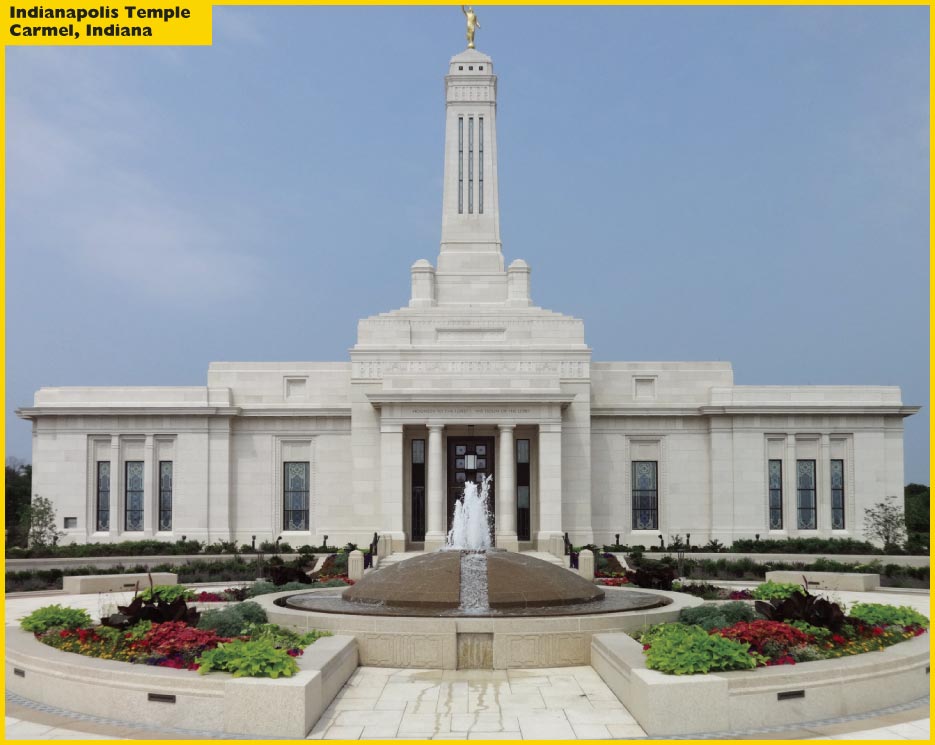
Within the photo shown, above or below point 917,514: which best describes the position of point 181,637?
above

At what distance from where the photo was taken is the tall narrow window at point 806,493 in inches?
1762

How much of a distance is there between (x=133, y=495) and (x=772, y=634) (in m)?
34.6

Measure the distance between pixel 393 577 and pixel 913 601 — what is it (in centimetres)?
1596

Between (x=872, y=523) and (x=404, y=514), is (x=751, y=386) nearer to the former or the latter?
(x=872, y=523)

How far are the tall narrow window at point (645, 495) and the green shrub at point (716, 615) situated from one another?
26.8 m

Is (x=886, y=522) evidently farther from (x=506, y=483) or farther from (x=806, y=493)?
(x=506, y=483)

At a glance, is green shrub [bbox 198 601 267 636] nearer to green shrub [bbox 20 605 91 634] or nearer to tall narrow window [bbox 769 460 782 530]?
green shrub [bbox 20 605 91 634]

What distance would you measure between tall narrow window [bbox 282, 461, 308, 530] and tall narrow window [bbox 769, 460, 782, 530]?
768 inches

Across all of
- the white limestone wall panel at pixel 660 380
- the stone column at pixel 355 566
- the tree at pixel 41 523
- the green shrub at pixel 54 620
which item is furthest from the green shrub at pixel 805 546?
the green shrub at pixel 54 620

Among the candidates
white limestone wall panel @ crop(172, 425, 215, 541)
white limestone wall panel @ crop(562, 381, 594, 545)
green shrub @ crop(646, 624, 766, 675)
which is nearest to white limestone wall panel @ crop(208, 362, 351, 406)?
white limestone wall panel @ crop(172, 425, 215, 541)

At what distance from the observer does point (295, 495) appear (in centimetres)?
4556

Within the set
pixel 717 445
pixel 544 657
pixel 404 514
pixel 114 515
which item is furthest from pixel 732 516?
pixel 544 657

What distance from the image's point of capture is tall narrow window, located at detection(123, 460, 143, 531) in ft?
146

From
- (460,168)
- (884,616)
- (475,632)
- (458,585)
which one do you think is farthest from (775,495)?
(475,632)
